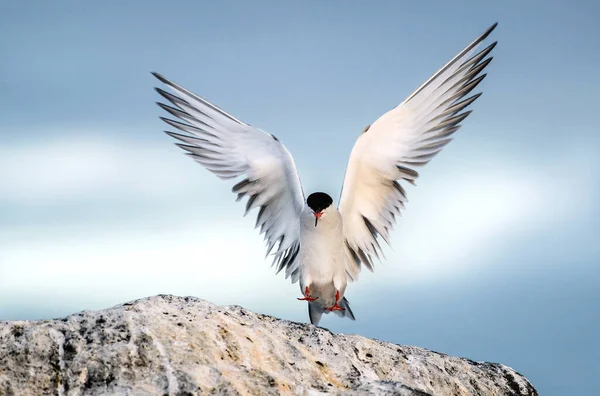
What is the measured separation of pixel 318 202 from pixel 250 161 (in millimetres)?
1174

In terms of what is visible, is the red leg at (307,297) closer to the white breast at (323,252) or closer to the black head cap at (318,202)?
the white breast at (323,252)

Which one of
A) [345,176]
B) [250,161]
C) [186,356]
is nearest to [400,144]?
[345,176]

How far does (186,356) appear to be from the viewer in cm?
530

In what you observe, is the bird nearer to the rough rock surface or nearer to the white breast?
the white breast

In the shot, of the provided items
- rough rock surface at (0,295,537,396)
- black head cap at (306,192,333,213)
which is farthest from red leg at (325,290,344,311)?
rough rock surface at (0,295,537,396)

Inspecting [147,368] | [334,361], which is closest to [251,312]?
[334,361]

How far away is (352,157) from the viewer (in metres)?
Result: 8.89

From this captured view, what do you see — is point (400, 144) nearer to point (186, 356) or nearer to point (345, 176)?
point (345, 176)

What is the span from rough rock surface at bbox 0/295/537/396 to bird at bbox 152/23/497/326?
85.9 inches

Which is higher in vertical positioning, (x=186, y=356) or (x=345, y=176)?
(x=345, y=176)

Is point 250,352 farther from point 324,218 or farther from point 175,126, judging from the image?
point 175,126

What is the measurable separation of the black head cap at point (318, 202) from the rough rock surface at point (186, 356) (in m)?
2.09

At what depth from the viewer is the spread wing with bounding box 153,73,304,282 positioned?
8.99 meters

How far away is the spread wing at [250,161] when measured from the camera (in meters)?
8.99
